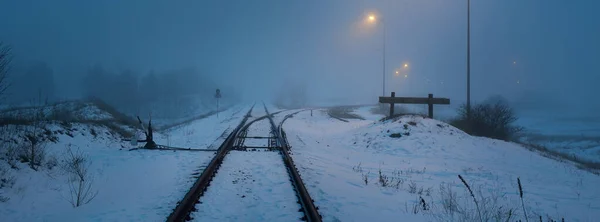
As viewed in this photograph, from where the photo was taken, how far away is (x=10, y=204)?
15.8ft

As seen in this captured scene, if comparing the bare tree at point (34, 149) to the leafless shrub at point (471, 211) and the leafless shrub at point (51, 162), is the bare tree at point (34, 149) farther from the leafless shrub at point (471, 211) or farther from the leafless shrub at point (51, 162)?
the leafless shrub at point (471, 211)

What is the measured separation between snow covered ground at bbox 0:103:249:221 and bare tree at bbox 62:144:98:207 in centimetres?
10

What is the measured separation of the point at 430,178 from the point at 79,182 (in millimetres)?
8480

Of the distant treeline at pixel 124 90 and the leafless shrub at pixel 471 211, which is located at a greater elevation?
the distant treeline at pixel 124 90

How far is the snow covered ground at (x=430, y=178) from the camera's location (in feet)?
17.8

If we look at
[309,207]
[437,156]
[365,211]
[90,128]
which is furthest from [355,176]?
[90,128]

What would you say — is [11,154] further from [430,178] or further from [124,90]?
[124,90]

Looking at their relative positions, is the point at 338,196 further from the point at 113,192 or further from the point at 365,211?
the point at 113,192

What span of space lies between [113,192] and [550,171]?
13109mm

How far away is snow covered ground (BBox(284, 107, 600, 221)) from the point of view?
17.8ft

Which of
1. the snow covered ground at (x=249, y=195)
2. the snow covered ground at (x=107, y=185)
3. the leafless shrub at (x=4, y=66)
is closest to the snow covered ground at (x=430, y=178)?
the snow covered ground at (x=249, y=195)

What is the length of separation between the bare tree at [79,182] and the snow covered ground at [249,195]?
85.8 inches

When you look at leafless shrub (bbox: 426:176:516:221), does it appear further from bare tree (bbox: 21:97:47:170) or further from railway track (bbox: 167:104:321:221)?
bare tree (bbox: 21:97:47:170)

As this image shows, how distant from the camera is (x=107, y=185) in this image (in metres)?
6.44
